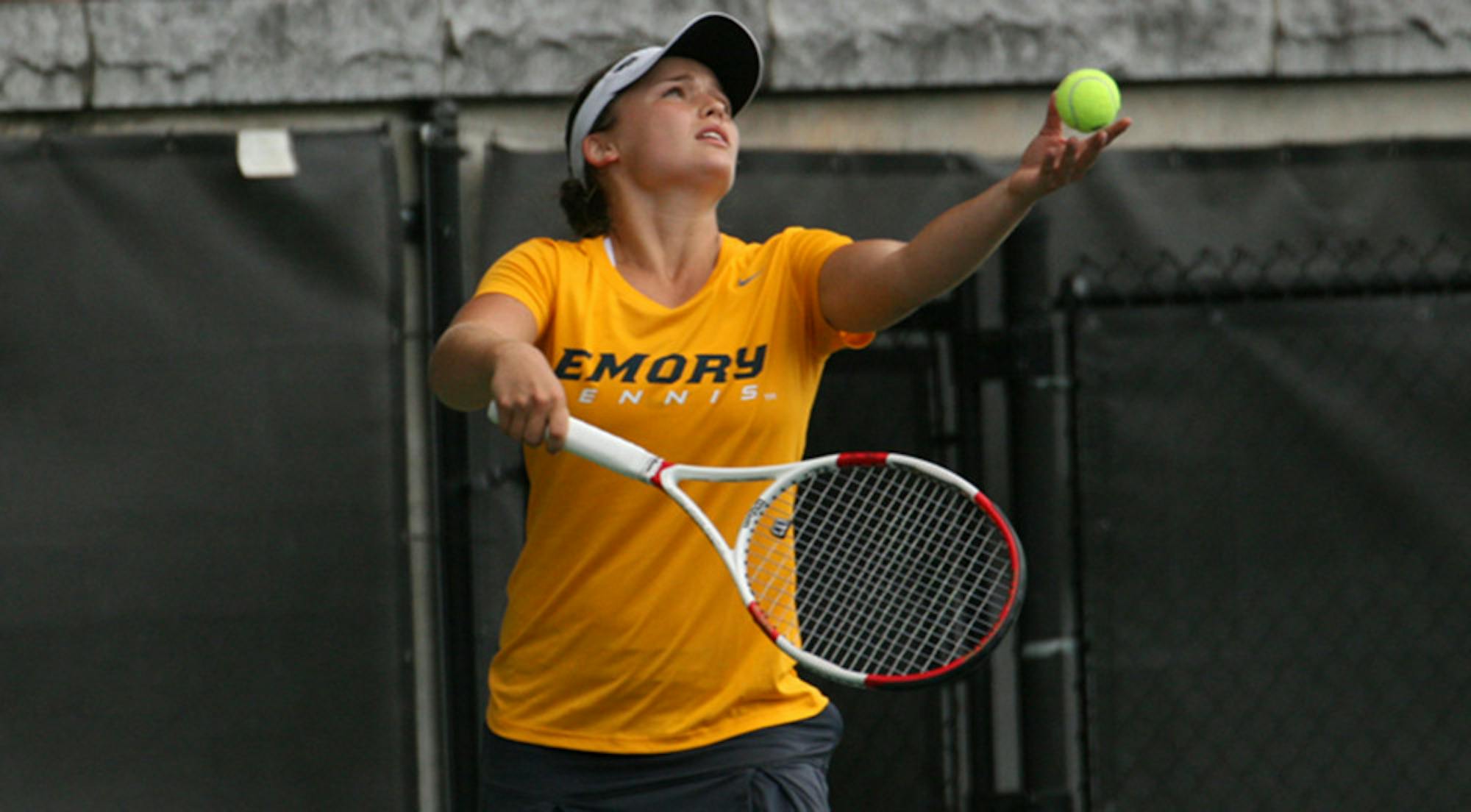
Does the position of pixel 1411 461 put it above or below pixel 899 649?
above

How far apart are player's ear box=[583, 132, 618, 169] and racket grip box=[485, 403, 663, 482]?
1.82ft

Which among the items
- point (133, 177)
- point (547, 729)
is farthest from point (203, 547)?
point (547, 729)

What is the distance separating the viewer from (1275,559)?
382cm

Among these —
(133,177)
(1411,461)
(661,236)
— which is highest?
(133,177)

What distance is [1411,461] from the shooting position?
3844mm

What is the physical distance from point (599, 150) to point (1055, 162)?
804 millimetres

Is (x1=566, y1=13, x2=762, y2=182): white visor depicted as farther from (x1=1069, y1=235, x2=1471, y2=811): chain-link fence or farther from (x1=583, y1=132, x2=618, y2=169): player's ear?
(x1=1069, y1=235, x2=1471, y2=811): chain-link fence

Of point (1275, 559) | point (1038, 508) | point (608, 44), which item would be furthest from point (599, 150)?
point (1275, 559)

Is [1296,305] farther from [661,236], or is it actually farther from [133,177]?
[133,177]

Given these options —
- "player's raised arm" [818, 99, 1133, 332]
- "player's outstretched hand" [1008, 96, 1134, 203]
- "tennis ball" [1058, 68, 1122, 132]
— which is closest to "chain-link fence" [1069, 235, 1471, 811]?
"tennis ball" [1058, 68, 1122, 132]

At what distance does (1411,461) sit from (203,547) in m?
2.86

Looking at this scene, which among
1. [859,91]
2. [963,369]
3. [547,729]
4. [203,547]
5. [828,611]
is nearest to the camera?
[547,729]

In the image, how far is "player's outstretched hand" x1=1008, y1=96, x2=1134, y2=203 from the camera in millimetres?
2176

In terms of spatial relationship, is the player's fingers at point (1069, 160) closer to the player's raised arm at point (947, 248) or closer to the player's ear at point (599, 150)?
the player's raised arm at point (947, 248)
